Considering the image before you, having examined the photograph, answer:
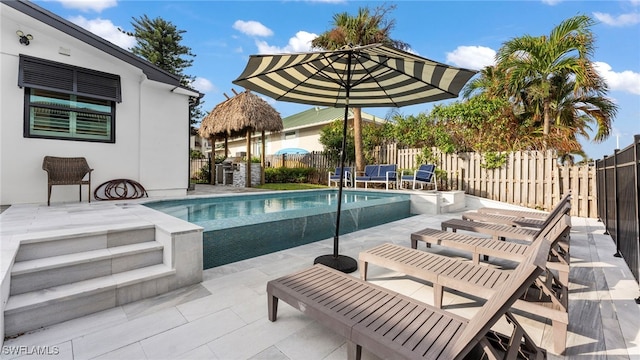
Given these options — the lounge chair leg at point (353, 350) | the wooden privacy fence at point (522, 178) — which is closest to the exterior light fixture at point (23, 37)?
the lounge chair leg at point (353, 350)

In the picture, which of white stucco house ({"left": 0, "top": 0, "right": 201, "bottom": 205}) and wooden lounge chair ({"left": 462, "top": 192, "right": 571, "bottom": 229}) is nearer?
wooden lounge chair ({"left": 462, "top": 192, "right": 571, "bottom": 229})

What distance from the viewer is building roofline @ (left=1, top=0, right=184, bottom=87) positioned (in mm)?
5484

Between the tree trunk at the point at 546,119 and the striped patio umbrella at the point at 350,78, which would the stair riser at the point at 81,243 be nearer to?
the striped patio umbrella at the point at 350,78

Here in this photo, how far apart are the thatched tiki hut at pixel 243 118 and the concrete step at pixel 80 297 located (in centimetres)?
1025

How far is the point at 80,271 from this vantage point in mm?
2641

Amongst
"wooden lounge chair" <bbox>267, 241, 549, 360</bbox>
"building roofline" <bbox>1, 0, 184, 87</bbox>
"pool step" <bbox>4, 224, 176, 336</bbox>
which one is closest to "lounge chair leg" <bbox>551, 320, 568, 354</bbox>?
"wooden lounge chair" <bbox>267, 241, 549, 360</bbox>

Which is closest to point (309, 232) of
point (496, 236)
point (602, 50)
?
point (496, 236)

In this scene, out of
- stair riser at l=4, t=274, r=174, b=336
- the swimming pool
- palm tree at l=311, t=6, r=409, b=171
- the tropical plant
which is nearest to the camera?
stair riser at l=4, t=274, r=174, b=336

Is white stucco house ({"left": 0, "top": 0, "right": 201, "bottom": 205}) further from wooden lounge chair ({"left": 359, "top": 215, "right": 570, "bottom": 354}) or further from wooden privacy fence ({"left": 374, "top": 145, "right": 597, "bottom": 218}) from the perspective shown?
wooden privacy fence ({"left": 374, "top": 145, "right": 597, "bottom": 218})

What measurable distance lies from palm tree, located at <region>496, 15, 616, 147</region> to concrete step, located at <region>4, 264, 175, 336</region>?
480 inches

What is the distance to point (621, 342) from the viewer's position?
2035 millimetres

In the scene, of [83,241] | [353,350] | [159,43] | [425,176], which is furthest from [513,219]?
[159,43]

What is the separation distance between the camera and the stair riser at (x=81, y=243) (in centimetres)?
266

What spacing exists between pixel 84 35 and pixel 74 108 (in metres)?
1.63
